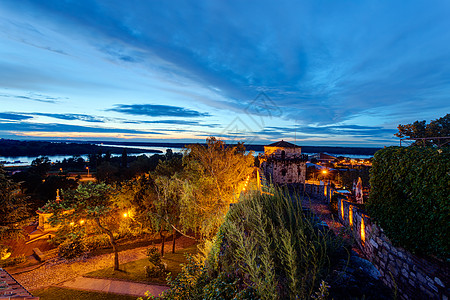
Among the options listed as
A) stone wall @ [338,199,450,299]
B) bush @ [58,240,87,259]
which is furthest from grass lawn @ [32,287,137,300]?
stone wall @ [338,199,450,299]

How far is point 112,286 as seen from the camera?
861 cm

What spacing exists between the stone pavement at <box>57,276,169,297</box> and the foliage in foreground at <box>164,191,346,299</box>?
19.2 ft

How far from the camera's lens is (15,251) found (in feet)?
39.0

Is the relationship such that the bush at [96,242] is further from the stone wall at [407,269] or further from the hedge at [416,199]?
the hedge at [416,199]

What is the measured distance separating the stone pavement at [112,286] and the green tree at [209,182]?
2692mm

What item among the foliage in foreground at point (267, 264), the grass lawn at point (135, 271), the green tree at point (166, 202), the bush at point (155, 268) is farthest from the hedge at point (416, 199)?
the bush at point (155, 268)

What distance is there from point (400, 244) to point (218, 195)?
23.1 feet

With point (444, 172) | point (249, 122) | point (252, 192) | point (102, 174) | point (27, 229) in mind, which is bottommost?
point (27, 229)

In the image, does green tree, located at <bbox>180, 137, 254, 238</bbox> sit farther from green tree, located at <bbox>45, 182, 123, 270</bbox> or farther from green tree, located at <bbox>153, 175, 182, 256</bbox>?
green tree, located at <bbox>45, 182, 123, 270</bbox>

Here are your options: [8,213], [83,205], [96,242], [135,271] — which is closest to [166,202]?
[135,271]

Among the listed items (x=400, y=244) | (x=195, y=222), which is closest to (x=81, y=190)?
(x=195, y=222)

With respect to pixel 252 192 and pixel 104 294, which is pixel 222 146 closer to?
pixel 252 192

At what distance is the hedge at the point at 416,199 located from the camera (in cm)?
332

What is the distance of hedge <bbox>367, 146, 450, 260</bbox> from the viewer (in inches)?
131
